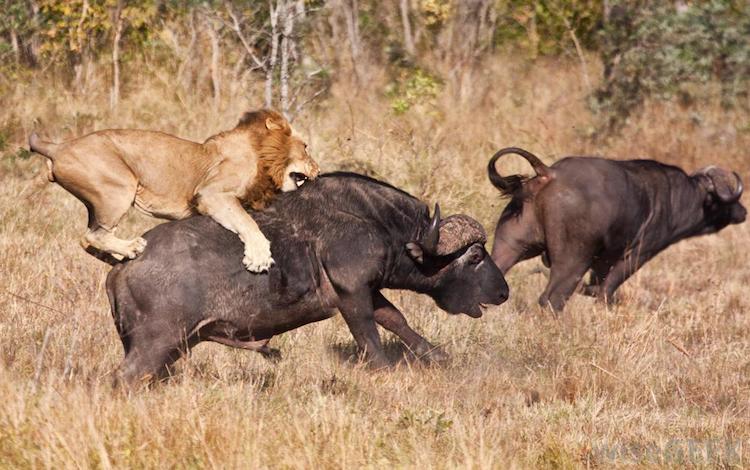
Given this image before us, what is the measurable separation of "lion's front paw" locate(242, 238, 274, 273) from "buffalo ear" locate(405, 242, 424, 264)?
999 millimetres

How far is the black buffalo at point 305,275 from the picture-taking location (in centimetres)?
641

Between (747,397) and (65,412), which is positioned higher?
(65,412)

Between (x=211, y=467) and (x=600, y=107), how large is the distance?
1223cm

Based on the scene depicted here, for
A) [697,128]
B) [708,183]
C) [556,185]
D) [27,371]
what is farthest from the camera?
[697,128]

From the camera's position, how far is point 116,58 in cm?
1396

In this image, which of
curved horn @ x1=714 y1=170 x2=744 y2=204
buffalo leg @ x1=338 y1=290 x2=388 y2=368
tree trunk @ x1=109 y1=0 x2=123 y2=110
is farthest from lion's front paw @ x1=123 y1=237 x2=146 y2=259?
tree trunk @ x1=109 y1=0 x2=123 y2=110

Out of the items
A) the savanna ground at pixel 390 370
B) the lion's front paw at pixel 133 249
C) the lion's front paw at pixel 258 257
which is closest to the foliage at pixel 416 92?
the savanna ground at pixel 390 370

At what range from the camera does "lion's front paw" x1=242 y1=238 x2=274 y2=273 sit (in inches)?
263

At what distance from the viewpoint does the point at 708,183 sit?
37.8ft

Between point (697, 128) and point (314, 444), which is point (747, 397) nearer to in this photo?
point (314, 444)

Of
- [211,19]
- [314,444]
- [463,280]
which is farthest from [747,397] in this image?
[211,19]

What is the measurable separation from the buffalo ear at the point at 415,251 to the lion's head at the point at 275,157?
71cm

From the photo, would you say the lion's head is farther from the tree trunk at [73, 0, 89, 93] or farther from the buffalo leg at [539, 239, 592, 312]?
the tree trunk at [73, 0, 89, 93]

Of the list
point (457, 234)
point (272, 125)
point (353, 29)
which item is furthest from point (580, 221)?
point (353, 29)
